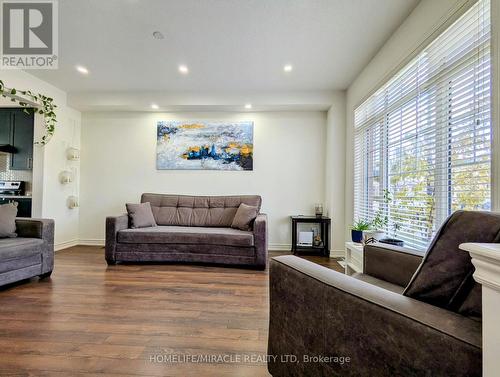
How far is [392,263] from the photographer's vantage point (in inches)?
57.1

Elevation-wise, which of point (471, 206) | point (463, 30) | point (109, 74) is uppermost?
point (109, 74)

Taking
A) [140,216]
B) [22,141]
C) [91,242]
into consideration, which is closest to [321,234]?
[140,216]

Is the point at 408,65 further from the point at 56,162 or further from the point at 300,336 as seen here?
the point at 56,162

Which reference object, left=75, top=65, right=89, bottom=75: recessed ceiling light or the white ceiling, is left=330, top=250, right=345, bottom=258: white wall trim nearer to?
the white ceiling

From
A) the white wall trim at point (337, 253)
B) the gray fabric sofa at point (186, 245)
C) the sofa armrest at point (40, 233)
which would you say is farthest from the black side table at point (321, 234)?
the sofa armrest at point (40, 233)

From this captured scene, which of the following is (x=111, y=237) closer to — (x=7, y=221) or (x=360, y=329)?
(x=7, y=221)

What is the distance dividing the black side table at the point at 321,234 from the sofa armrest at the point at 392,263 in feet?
7.01

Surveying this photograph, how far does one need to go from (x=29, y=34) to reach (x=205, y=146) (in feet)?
7.97

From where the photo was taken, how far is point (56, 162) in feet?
12.7

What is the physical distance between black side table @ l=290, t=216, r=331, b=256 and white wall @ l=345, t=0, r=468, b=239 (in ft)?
1.06

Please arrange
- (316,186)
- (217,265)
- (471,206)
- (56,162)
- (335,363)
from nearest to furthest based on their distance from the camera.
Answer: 1. (335,363)
2. (471,206)
3. (217,265)
4. (56,162)
5. (316,186)

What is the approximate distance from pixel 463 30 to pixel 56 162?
199 inches

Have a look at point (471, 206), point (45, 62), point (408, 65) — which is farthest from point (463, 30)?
point (45, 62)

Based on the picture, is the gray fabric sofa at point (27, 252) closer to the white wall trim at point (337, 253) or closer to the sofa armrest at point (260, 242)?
the sofa armrest at point (260, 242)
